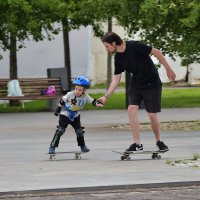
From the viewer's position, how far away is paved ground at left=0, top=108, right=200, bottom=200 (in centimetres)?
965

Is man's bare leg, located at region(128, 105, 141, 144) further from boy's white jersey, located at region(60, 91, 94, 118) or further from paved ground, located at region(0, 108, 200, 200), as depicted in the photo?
boy's white jersey, located at region(60, 91, 94, 118)

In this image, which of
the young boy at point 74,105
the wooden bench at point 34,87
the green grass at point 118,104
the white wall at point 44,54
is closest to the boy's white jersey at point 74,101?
the young boy at point 74,105

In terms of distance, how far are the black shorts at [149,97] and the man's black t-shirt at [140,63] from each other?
79 mm

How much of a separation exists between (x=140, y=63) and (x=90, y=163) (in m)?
1.59

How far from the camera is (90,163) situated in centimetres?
1195

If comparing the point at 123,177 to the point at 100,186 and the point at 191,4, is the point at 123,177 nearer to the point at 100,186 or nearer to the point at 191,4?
the point at 100,186

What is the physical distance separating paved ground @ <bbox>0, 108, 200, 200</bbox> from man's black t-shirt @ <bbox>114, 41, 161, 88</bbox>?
1.13 m

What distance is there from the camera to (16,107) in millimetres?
27438

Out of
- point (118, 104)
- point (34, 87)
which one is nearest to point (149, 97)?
point (34, 87)

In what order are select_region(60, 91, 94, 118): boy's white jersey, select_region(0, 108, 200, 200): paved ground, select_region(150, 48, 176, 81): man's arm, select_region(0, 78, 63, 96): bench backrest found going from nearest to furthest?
select_region(0, 108, 200, 200): paved ground < select_region(150, 48, 176, 81): man's arm < select_region(60, 91, 94, 118): boy's white jersey < select_region(0, 78, 63, 96): bench backrest

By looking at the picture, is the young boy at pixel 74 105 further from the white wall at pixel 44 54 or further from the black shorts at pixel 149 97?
the white wall at pixel 44 54

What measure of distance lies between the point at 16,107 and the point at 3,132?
900 cm

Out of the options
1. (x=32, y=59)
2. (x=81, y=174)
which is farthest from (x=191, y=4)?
(x=32, y=59)

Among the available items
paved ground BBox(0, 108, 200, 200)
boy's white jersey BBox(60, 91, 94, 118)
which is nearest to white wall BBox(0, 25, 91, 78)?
paved ground BBox(0, 108, 200, 200)
